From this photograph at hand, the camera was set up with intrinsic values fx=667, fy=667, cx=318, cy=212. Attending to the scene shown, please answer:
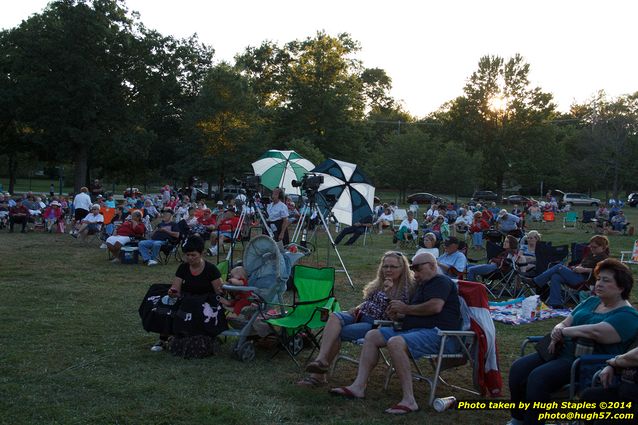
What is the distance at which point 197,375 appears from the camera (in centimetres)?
560

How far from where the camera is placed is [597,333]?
409cm

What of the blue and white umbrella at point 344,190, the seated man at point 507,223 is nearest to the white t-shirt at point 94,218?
the blue and white umbrella at point 344,190

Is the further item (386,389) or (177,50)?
(177,50)

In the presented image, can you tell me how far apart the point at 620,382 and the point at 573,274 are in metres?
5.92

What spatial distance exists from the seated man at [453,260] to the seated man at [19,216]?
14.4 meters

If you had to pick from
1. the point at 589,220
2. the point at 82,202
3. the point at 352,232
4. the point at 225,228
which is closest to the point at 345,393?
the point at 225,228

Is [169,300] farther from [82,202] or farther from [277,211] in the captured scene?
[82,202]

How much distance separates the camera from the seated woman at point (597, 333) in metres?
4.06

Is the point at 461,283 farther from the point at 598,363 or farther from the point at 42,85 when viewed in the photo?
the point at 42,85

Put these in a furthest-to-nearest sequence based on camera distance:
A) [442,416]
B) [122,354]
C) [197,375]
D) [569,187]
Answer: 1. [569,187]
2. [122,354]
3. [197,375]
4. [442,416]

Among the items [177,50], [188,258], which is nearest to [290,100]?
[177,50]

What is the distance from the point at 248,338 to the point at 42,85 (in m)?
32.8

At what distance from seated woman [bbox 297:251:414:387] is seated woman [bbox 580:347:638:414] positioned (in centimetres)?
190

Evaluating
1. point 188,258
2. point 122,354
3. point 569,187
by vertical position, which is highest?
point 569,187
